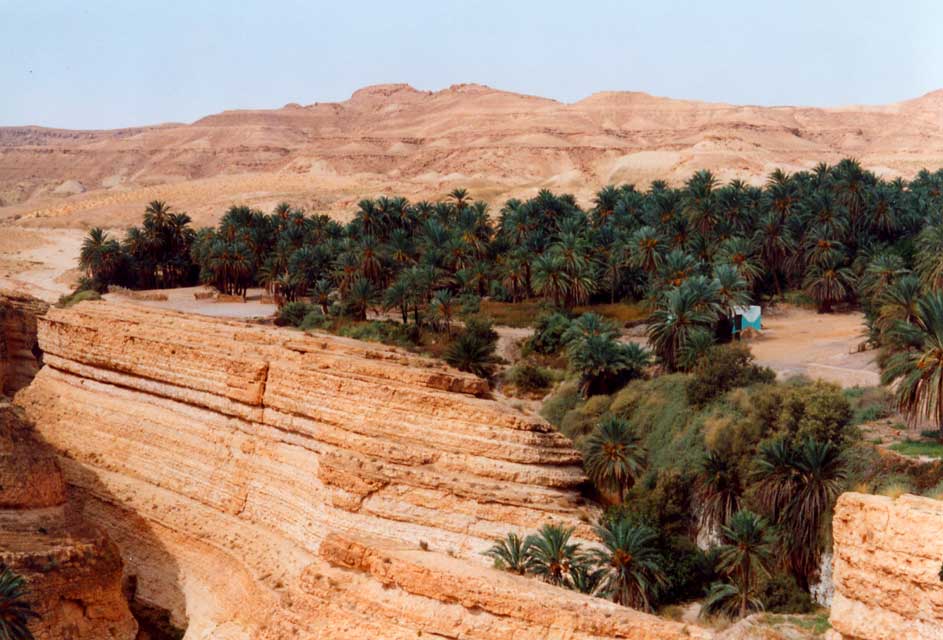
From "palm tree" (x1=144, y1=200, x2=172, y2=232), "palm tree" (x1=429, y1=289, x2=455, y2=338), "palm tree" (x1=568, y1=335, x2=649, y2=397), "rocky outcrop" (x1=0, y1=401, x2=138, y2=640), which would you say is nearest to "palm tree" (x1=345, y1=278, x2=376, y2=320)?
"palm tree" (x1=429, y1=289, x2=455, y2=338)

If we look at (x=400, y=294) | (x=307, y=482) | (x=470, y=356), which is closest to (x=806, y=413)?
(x=307, y=482)

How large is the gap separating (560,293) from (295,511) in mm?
34466

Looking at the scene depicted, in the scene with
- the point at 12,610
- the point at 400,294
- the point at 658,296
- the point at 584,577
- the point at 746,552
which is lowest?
the point at 746,552

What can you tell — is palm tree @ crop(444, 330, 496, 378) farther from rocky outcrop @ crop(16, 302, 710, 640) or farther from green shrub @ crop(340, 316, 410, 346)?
rocky outcrop @ crop(16, 302, 710, 640)

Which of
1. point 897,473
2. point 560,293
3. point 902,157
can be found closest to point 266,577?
point 897,473

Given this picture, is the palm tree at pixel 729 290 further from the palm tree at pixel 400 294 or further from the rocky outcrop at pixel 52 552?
the rocky outcrop at pixel 52 552

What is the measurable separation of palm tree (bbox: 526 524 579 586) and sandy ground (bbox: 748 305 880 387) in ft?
71.2

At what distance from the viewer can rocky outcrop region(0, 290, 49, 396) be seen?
31.1 meters

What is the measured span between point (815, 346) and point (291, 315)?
27517 millimetres

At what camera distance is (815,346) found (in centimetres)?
4269

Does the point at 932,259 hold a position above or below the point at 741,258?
above

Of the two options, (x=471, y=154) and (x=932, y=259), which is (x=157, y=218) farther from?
(x=471, y=154)

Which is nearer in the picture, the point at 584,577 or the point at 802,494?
Result: the point at 584,577

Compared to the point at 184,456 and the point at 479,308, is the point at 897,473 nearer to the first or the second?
the point at 184,456
